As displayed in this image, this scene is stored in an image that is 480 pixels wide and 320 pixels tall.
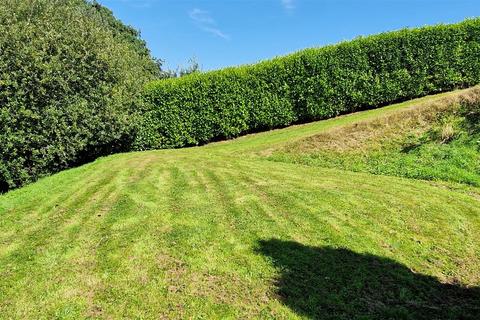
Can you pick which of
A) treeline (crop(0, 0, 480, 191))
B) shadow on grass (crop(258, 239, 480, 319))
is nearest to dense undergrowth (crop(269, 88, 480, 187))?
treeline (crop(0, 0, 480, 191))

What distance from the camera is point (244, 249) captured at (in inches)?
315

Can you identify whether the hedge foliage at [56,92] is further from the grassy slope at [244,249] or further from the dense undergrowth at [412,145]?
the dense undergrowth at [412,145]

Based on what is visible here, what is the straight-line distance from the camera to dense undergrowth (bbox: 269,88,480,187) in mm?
13422

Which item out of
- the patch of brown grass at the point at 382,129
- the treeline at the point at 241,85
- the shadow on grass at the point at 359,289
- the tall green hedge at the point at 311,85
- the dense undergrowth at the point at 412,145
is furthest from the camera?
the tall green hedge at the point at 311,85

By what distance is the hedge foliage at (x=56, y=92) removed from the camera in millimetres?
16672

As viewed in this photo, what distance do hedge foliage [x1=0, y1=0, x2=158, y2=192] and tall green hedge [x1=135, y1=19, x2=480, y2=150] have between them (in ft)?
6.96

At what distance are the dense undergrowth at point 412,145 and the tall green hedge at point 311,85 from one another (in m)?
5.00

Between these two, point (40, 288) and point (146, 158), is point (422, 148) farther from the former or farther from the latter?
point (40, 288)

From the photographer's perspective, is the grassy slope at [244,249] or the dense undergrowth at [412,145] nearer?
the grassy slope at [244,249]

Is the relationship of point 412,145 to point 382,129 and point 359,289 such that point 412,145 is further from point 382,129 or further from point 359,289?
point 359,289

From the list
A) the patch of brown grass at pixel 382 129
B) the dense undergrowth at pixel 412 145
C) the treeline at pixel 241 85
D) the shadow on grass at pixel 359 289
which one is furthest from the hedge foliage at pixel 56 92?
the shadow on grass at pixel 359 289

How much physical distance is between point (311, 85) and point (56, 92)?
12.3 meters

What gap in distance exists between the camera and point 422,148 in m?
14.7

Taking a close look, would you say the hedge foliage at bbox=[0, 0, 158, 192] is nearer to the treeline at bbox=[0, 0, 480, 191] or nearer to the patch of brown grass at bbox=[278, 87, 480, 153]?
the treeline at bbox=[0, 0, 480, 191]
